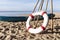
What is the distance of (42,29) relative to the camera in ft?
22.9

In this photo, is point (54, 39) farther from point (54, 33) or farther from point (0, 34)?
point (0, 34)

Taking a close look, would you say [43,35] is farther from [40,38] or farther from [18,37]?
[18,37]

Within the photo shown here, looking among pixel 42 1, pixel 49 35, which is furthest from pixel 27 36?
pixel 42 1

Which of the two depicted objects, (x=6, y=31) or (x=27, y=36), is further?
(x=6, y=31)

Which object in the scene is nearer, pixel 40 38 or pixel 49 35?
pixel 40 38

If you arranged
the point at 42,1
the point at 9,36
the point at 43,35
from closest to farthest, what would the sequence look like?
the point at 9,36 → the point at 43,35 → the point at 42,1

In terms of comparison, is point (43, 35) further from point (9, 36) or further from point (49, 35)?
point (9, 36)

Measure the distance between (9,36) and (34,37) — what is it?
0.76m

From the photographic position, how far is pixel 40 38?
6.53 metres

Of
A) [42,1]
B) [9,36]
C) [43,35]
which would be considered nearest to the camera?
[9,36]

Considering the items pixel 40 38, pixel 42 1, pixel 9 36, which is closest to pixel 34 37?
pixel 40 38

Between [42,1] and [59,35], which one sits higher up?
[42,1]

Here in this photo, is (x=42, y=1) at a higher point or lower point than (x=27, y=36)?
higher

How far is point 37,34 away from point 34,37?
16.0 inches
